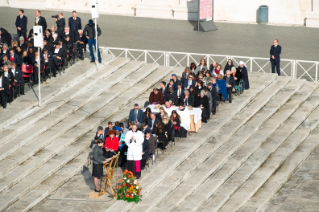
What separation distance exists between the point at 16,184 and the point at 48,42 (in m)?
7.94

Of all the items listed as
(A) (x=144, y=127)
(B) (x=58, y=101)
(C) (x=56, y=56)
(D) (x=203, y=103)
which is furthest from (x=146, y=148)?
(C) (x=56, y=56)

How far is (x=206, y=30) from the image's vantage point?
112ft

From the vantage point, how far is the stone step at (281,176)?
61.7 feet

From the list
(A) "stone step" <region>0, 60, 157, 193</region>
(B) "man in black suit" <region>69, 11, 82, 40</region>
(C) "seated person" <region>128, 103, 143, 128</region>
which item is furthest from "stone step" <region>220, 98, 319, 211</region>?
(B) "man in black suit" <region>69, 11, 82, 40</region>

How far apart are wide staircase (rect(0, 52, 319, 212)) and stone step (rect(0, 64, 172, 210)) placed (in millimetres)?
29

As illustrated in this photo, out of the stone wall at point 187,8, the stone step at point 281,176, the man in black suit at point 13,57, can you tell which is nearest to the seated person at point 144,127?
the stone step at point 281,176

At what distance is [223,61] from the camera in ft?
94.2

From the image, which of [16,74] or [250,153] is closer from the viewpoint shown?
[250,153]

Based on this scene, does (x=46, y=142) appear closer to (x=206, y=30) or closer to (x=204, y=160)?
(x=204, y=160)

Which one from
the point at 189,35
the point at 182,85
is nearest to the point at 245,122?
the point at 182,85

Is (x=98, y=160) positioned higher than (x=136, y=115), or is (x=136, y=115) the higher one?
(x=136, y=115)

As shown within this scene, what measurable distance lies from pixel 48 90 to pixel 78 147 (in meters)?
3.72

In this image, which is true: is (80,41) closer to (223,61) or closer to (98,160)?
(223,61)

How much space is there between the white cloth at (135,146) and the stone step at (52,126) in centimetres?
313
